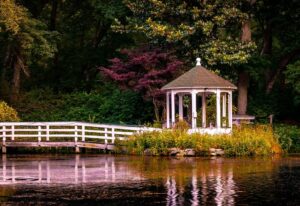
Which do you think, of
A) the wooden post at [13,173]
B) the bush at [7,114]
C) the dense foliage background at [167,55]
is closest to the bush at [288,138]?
the dense foliage background at [167,55]

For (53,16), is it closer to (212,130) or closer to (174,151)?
A: (212,130)

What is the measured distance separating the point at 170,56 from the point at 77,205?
2355 cm

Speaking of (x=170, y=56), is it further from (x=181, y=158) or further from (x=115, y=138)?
(x=181, y=158)

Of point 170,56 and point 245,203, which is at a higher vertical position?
point 170,56

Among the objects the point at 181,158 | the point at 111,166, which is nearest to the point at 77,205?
the point at 111,166

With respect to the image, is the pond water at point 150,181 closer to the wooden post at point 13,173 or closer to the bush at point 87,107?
the wooden post at point 13,173

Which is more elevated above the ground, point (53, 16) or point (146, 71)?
point (53, 16)

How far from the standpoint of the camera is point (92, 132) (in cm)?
3931

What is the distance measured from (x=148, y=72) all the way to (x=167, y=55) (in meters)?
1.44

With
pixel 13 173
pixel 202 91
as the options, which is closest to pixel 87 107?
pixel 202 91

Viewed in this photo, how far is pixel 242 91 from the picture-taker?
44.4 metres

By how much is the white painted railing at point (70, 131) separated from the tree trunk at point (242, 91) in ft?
26.9

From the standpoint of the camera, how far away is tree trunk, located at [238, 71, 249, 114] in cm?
4384

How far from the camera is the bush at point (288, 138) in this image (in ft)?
118
